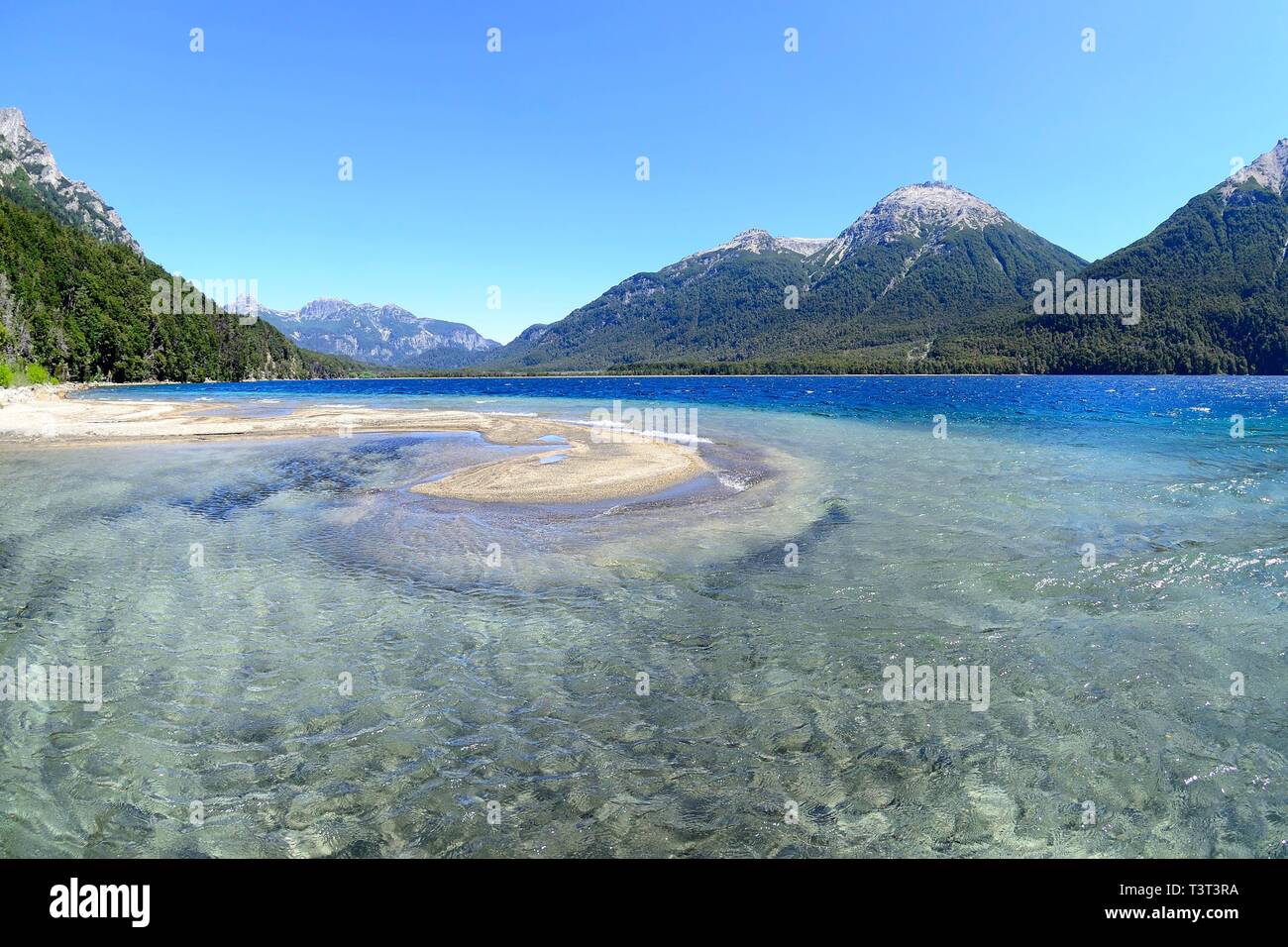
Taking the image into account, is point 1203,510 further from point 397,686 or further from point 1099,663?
point 397,686

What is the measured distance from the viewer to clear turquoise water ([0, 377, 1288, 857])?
19.2ft

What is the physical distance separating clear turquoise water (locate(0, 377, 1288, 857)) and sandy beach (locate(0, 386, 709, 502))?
338cm

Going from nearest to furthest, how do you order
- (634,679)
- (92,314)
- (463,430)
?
(634,679), (463,430), (92,314)

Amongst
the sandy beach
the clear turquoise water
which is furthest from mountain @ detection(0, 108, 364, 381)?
the clear turquoise water

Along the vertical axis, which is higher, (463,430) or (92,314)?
(92,314)

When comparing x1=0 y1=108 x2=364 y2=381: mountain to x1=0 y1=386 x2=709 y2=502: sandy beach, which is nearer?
x1=0 y1=386 x2=709 y2=502: sandy beach

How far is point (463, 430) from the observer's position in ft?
149

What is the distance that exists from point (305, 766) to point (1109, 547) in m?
18.2

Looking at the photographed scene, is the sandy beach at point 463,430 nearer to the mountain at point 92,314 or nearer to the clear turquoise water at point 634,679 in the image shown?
the clear turquoise water at point 634,679

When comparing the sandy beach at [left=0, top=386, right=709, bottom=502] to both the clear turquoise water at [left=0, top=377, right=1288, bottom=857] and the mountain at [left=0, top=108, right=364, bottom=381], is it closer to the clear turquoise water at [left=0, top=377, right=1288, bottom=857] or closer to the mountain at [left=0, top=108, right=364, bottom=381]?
the clear turquoise water at [left=0, top=377, right=1288, bottom=857]

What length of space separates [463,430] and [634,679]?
131 feet

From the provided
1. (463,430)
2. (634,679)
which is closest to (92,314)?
(463,430)

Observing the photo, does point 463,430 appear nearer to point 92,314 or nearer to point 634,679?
point 634,679

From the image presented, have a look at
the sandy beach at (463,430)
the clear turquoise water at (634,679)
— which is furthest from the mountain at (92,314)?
the clear turquoise water at (634,679)
